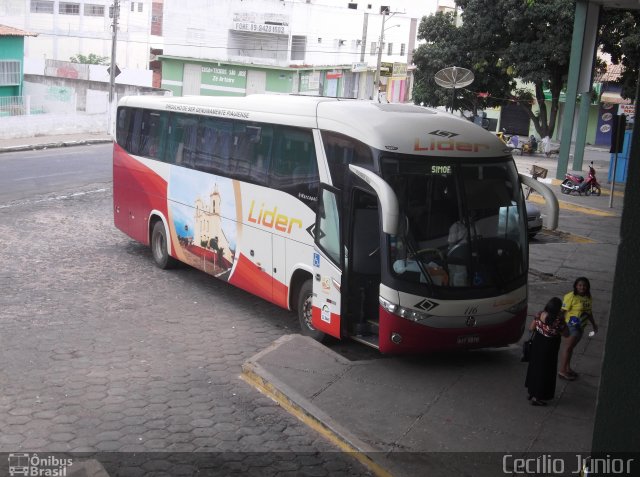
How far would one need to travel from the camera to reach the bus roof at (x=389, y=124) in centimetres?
945

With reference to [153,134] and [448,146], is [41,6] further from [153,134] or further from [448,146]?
[448,146]

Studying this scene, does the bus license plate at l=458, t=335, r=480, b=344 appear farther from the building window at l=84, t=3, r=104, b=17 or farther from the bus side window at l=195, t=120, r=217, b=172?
the building window at l=84, t=3, r=104, b=17

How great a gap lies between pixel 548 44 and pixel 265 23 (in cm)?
3317

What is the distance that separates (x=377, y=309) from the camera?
32.9 feet

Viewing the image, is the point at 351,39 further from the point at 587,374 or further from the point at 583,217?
the point at 587,374

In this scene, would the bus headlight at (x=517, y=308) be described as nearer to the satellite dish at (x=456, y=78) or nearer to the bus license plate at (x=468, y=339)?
the bus license plate at (x=468, y=339)

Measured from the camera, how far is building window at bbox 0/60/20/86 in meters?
44.0

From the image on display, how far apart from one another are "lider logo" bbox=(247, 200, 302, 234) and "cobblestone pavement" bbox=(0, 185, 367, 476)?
1.51 metres

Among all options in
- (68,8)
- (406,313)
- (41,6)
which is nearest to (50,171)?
(406,313)

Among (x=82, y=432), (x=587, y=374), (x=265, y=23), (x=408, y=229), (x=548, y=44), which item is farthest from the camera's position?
(x=265, y=23)

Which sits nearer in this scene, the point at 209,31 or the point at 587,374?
the point at 587,374

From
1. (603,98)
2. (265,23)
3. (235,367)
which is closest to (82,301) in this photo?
(235,367)

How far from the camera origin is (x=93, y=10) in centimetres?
7094

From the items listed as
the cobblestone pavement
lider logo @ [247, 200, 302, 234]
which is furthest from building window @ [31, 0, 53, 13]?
lider logo @ [247, 200, 302, 234]
